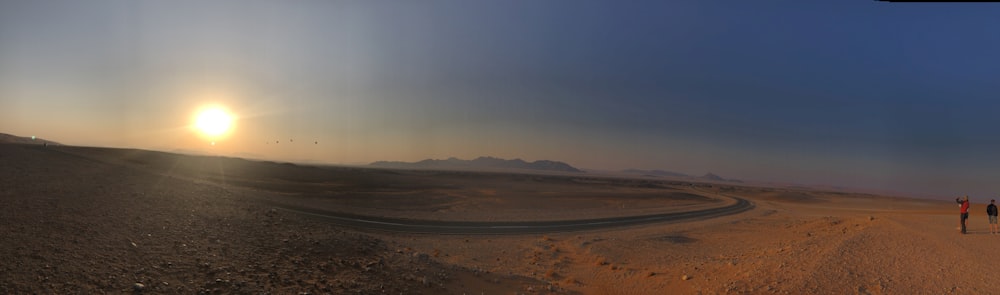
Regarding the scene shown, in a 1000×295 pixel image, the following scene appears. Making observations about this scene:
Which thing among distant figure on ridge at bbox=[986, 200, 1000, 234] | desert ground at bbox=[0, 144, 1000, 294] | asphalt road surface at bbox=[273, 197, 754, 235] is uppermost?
distant figure on ridge at bbox=[986, 200, 1000, 234]

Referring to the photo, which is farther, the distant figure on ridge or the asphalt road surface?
the asphalt road surface

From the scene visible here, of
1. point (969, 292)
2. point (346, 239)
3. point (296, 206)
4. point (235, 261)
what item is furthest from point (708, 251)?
point (296, 206)

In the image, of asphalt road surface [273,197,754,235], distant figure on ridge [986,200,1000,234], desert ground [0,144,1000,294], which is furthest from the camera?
asphalt road surface [273,197,754,235]

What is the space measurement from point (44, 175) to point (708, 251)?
1431 inches

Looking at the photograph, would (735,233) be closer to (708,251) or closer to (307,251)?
(708,251)

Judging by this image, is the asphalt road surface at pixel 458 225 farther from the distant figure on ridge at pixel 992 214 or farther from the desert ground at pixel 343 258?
the distant figure on ridge at pixel 992 214

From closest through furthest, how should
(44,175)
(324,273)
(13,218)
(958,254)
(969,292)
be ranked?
(969,292) → (13,218) → (324,273) → (958,254) → (44,175)

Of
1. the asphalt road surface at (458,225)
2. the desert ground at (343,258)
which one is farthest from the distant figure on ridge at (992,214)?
the asphalt road surface at (458,225)

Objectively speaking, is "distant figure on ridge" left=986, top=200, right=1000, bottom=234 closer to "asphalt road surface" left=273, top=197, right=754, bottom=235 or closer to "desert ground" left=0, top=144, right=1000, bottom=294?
Answer: "desert ground" left=0, top=144, right=1000, bottom=294

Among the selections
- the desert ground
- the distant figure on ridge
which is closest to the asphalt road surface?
the desert ground

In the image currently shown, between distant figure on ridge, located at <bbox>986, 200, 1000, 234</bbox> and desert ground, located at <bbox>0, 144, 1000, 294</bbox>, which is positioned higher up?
distant figure on ridge, located at <bbox>986, 200, 1000, 234</bbox>

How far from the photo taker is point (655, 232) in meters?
33.2

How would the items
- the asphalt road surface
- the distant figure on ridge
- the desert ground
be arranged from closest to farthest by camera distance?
the desert ground, the distant figure on ridge, the asphalt road surface

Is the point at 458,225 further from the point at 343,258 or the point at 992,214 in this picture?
the point at 992,214
